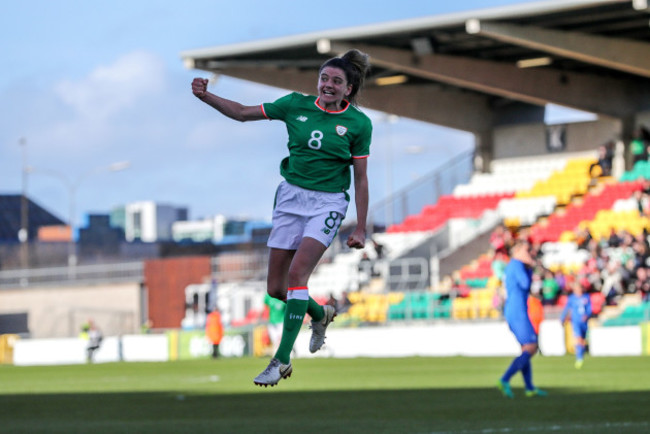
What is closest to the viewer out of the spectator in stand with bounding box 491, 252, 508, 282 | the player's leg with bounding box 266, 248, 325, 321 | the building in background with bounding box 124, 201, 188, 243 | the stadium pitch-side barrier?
the player's leg with bounding box 266, 248, 325, 321

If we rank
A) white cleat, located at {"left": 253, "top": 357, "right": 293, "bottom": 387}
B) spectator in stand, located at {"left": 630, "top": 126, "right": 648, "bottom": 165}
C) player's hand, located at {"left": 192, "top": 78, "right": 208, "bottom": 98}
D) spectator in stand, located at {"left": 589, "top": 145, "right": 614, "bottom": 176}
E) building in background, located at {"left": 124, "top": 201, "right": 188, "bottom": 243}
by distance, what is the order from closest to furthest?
white cleat, located at {"left": 253, "top": 357, "right": 293, "bottom": 387}
player's hand, located at {"left": 192, "top": 78, "right": 208, "bottom": 98}
spectator in stand, located at {"left": 630, "top": 126, "right": 648, "bottom": 165}
spectator in stand, located at {"left": 589, "top": 145, "right": 614, "bottom": 176}
building in background, located at {"left": 124, "top": 201, "right": 188, "bottom": 243}

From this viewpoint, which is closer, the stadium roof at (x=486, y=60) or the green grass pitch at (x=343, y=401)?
the green grass pitch at (x=343, y=401)

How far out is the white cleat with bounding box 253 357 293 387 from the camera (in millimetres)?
8609

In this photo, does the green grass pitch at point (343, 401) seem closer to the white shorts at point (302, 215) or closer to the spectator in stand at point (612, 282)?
the white shorts at point (302, 215)

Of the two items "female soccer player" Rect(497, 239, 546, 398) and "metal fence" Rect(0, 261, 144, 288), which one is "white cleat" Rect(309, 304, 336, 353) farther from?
"metal fence" Rect(0, 261, 144, 288)

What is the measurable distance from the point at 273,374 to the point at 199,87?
1945 millimetres

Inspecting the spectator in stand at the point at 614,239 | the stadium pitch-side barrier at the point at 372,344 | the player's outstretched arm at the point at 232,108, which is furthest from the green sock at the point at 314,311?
the spectator in stand at the point at 614,239

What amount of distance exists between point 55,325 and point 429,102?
1749 cm

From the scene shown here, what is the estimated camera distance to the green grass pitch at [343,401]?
12870mm

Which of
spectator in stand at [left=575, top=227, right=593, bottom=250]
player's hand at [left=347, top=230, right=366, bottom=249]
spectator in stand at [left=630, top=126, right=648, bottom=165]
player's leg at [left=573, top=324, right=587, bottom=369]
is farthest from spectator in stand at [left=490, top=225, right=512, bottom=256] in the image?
player's hand at [left=347, top=230, right=366, bottom=249]

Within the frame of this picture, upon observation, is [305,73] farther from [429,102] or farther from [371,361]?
[371,361]

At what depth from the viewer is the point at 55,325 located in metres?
54.1

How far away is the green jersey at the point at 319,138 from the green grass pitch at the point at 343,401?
360cm

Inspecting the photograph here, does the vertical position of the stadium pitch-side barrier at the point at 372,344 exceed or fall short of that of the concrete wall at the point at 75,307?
it falls short
